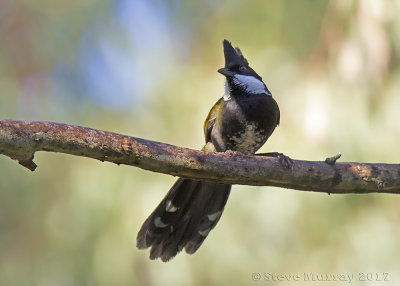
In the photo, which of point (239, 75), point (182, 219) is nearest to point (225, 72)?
point (239, 75)

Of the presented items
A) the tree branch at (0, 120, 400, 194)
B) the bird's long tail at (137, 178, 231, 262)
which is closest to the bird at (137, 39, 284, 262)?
the bird's long tail at (137, 178, 231, 262)

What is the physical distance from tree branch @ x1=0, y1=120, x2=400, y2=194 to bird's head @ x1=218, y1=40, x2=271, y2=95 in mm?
1102

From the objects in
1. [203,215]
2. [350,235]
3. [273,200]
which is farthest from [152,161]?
[350,235]

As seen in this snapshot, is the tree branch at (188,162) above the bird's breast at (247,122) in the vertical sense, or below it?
below

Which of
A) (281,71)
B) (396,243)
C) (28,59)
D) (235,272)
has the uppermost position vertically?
(28,59)

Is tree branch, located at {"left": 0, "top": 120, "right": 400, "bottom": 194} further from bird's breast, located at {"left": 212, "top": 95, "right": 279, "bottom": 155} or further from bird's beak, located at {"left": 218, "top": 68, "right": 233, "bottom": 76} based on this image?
bird's beak, located at {"left": 218, "top": 68, "right": 233, "bottom": 76}

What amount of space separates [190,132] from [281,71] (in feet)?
3.36

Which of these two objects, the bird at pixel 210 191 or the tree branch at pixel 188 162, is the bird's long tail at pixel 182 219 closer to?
the bird at pixel 210 191

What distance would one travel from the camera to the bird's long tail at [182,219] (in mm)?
4344

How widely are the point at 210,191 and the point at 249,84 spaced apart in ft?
2.88

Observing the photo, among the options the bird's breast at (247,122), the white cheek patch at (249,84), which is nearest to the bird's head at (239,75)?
the white cheek patch at (249,84)

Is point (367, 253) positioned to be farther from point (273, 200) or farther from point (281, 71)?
point (281, 71)

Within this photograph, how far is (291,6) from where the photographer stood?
20.2 feet

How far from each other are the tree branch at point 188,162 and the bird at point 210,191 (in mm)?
832
